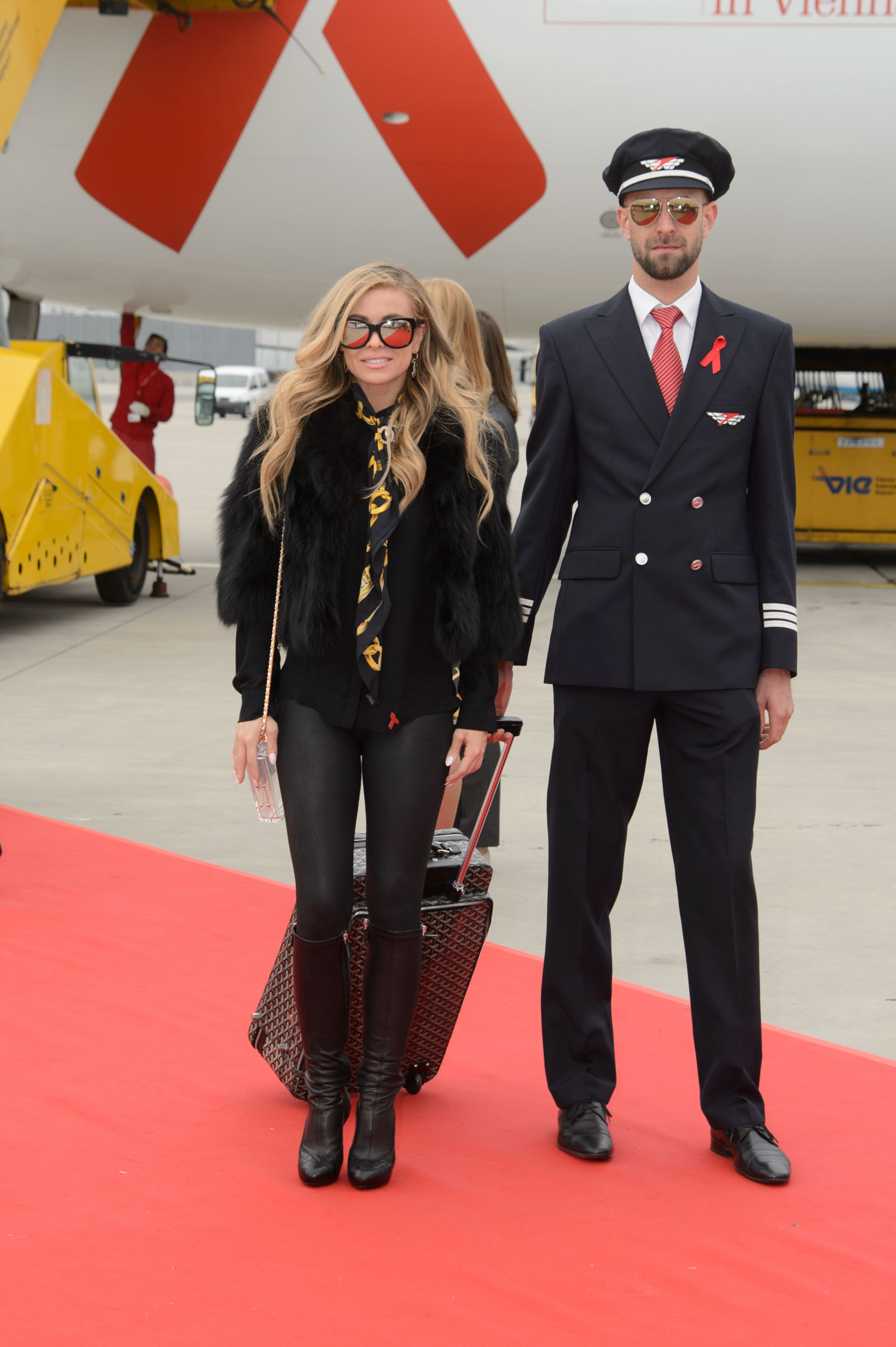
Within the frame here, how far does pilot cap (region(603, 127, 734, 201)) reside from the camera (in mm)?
2740

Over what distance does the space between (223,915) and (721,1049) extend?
1985mm

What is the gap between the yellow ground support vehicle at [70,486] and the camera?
27.9 ft

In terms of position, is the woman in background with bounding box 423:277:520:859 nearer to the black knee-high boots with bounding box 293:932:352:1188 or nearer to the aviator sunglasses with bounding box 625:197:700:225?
the aviator sunglasses with bounding box 625:197:700:225

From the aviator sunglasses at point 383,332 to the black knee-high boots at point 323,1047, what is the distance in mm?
1159

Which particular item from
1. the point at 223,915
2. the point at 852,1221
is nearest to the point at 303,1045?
the point at 852,1221

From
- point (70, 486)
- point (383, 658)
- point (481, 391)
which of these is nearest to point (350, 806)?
point (383, 658)

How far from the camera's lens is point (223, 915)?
4379 millimetres

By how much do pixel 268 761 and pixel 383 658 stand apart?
31 centimetres

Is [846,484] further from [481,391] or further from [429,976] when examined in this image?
[429,976]

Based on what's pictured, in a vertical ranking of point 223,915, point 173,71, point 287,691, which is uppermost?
point 173,71

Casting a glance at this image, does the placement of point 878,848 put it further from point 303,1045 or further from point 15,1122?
point 15,1122

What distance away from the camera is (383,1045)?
2760mm

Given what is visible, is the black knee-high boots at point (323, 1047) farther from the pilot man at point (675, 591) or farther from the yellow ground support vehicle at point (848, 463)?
the yellow ground support vehicle at point (848, 463)

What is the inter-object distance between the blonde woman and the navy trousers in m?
0.29
